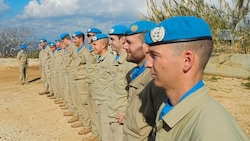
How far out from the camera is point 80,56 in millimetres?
6324

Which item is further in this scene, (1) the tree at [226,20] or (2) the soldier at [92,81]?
(1) the tree at [226,20]

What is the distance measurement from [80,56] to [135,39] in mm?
3719

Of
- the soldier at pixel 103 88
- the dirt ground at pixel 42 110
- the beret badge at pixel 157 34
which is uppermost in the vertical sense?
the beret badge at pixel 157 34

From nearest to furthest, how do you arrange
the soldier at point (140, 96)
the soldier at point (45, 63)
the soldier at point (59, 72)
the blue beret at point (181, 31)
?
1. the blue beret at point (181, 31)
2. the soldier at point (140, 96)
3. the soldier at point (59, 72)
4. the soldier at point (45, 63)

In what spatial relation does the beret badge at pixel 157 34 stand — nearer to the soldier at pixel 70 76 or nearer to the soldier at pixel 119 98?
the soldier at pixel 119 98

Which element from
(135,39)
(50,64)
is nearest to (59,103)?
(50,64)

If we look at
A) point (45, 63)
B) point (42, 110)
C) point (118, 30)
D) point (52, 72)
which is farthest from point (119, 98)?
point (45, 63)

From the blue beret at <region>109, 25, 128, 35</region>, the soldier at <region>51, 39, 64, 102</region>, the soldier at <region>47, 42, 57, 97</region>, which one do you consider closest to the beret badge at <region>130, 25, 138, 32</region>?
the blue beret at <region>109, 25, 128, 35</region>

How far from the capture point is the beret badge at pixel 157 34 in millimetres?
1390

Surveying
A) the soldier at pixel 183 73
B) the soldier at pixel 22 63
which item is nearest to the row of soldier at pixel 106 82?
the soldier at pixel 183 73

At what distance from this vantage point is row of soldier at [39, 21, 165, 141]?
2.53m

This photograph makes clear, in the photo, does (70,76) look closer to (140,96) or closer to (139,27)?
(139,27)

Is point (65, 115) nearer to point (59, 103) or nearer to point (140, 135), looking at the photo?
point (59, 103)

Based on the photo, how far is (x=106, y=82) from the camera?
4512 mm
